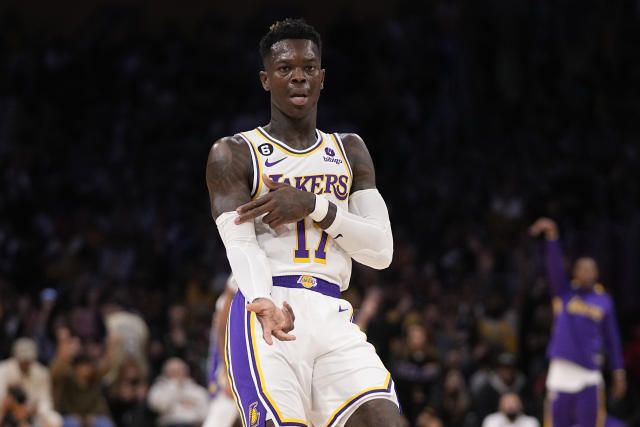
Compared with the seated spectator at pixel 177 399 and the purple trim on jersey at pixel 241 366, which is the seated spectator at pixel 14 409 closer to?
the seated spectator at pixel 177 399

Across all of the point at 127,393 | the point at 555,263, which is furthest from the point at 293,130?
the point at 127,393

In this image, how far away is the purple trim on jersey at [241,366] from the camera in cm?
407

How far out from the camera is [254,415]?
405 centimetres

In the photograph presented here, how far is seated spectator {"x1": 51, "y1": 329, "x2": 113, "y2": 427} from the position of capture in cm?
1158

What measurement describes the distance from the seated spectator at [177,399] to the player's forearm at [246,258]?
7.89 meters

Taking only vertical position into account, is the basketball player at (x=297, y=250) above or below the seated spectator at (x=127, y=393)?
above

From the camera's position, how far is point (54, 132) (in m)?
17.1

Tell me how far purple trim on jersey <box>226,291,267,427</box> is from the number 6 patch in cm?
63

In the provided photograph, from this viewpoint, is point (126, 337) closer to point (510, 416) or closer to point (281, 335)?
point (510, 416)

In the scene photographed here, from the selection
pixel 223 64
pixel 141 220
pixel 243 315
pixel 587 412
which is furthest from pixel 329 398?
pixel 223 64

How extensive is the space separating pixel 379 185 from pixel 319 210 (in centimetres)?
1205

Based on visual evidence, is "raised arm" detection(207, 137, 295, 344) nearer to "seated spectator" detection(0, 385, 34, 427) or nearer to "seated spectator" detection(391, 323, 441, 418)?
"seated spectator" detection(0, 385, 34, 427)

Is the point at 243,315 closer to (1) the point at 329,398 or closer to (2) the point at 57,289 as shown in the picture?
(1) the point at 329,398

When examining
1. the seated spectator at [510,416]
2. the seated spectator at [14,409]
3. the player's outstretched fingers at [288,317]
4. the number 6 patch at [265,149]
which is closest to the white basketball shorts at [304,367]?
the player's outstretched fingers at [288,317]
